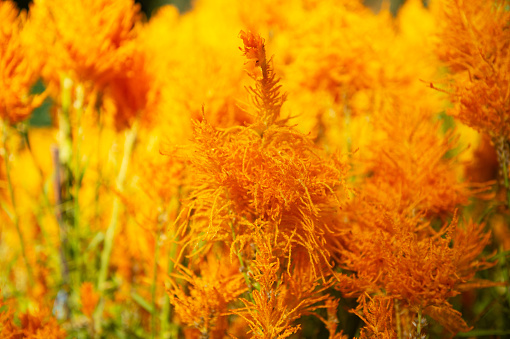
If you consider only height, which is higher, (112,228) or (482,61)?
(482,61)

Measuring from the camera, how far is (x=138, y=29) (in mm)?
641

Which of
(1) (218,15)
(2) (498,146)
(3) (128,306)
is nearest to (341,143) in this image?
(2) (498,146)

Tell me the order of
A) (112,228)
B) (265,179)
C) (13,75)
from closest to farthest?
(265,179) → (13,75) → (112,228)

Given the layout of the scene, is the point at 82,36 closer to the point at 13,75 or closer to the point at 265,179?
the point at 13,75

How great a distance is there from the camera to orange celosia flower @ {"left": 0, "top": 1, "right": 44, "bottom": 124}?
50cm

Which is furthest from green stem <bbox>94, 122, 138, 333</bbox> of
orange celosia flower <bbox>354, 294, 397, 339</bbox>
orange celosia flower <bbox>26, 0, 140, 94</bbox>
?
orange celosia flower <bbox>354, 294, 397, 339</bbox>

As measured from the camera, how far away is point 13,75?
1.68ft

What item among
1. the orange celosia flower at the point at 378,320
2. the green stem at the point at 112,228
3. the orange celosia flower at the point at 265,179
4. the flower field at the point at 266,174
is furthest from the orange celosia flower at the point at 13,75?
the orange celosia flower at the point at 378,320

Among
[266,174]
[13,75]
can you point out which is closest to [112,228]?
[13,75]

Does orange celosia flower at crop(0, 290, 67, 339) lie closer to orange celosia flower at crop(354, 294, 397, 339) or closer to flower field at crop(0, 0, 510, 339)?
flower field at crop(0, 0, 510, 339)

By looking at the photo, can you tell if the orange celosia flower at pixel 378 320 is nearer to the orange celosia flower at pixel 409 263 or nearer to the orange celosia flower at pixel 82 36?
the orange celosia flower at pixel 409 263

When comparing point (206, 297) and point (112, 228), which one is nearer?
point (206, 297)

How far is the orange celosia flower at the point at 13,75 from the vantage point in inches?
19.5

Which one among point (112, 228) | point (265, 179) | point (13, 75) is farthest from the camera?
point (112, 228)
